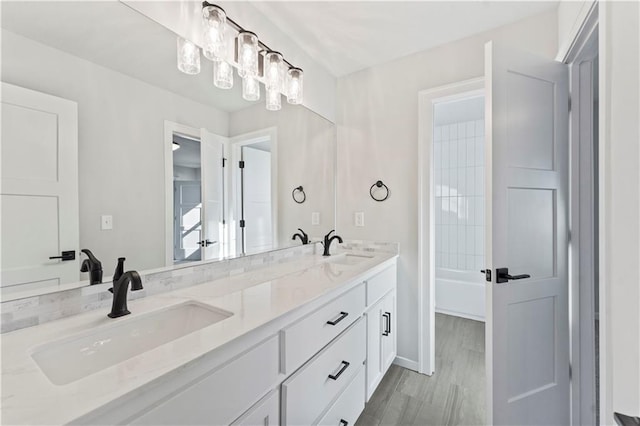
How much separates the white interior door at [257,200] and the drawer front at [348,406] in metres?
0.94

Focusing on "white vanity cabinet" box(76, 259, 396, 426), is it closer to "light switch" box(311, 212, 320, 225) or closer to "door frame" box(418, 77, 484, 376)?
"door frame" box(418, 77, 484, 376)

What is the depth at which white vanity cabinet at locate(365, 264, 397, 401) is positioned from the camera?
64.1 inches

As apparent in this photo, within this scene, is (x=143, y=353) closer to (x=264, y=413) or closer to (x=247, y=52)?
(x=264, y=413)

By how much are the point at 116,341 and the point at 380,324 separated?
1.45m

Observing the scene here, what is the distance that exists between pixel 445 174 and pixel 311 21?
106 inches

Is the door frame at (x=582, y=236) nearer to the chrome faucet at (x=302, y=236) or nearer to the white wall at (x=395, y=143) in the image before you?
the white wall at (x=395, y=143)

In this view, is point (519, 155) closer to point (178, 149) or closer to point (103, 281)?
point (178, 149)

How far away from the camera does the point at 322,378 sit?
3.76 feet

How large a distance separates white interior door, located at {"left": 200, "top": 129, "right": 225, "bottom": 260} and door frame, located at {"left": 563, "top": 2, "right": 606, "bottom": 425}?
189 cm

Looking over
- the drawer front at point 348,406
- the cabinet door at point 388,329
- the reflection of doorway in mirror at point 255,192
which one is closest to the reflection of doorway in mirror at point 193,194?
the reflection of doorway in mirror at point 255,192

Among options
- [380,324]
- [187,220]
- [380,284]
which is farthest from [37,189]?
[380,324]

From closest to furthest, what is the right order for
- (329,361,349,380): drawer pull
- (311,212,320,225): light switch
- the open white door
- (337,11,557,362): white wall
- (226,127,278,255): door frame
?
(329,361,349,380): drawer pull < the open white door < (226,127,278,255): door frame < (337,11,557,362): white wall < (311,212,320,225): light switch

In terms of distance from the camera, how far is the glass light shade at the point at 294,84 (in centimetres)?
186
